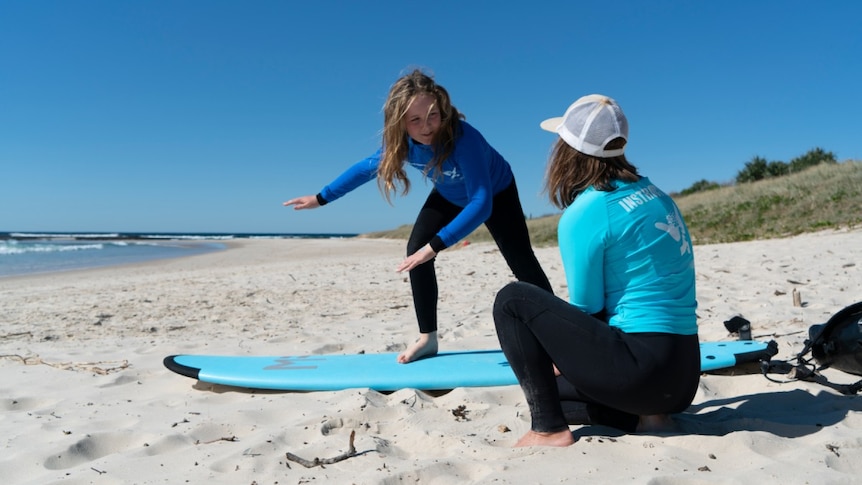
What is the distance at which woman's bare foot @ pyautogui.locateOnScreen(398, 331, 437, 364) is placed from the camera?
3.27m

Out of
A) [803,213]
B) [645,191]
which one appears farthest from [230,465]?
[803,213]

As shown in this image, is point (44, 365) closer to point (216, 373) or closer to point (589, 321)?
point (216, 373)

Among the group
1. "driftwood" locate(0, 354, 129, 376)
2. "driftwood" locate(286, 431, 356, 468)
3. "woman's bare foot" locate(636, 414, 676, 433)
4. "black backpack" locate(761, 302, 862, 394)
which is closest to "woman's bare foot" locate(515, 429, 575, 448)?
"woman's bare foot" locate(636, 414, 676, 433)

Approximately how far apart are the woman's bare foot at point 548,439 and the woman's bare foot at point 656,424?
0.30 m

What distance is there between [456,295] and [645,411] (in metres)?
4.30

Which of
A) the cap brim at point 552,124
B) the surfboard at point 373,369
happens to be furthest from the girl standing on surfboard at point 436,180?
the cap brim at point 552,124

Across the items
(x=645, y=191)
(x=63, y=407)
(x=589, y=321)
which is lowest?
(x=63, y=407)

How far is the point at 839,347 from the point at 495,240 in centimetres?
157

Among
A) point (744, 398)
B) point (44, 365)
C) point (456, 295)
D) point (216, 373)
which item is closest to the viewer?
point (744, 398)

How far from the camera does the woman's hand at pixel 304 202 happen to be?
3.50 metres

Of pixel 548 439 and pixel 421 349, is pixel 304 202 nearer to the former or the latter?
pixel 421 349

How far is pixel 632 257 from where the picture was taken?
1849mm

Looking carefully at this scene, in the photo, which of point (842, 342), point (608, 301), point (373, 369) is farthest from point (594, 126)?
point (373, 369)

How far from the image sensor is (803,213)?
37.3 feet
